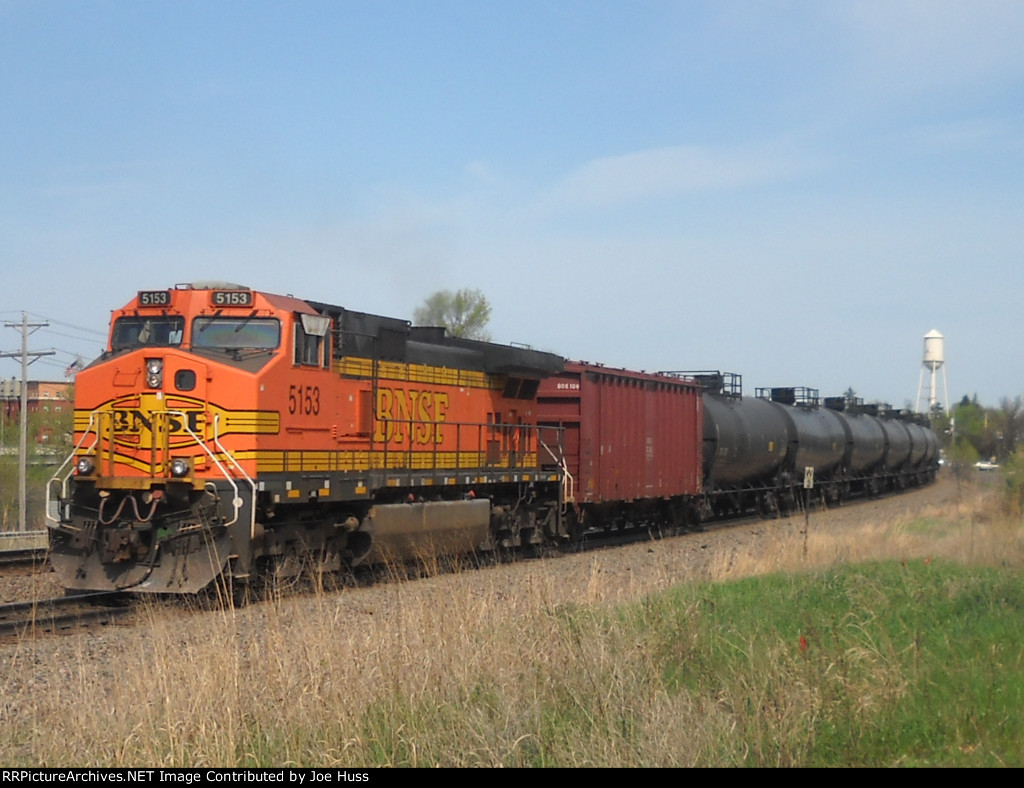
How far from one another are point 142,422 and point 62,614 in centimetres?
244

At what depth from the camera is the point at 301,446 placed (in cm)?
1395

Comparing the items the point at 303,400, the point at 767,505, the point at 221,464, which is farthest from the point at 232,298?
the point at 767,505

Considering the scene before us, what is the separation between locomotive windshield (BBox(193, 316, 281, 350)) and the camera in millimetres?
13609

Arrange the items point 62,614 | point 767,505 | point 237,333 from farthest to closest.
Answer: point 767,505 < point 237,333 < point 62,614

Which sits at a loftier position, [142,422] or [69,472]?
[142,422]

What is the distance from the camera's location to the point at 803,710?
6.48 m

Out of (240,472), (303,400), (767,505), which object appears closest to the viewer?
A: (240,472)

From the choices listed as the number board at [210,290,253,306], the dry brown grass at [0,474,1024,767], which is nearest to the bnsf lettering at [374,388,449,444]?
the number board at [210,290,253,306]

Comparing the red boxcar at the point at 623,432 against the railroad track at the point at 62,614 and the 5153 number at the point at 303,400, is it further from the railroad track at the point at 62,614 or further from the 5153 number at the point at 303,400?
the railroad track at the point at 62,614

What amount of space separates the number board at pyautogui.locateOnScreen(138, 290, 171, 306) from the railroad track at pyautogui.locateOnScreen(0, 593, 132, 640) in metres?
3.69

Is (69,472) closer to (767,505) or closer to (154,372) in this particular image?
(154,372)

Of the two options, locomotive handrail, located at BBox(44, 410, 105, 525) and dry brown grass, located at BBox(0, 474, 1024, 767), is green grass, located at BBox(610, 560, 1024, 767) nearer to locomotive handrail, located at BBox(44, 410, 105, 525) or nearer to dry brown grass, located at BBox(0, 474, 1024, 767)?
dry brown grass, located at BBox(0, 474, 1024, 767)

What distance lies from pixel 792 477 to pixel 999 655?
2485 centimetres
